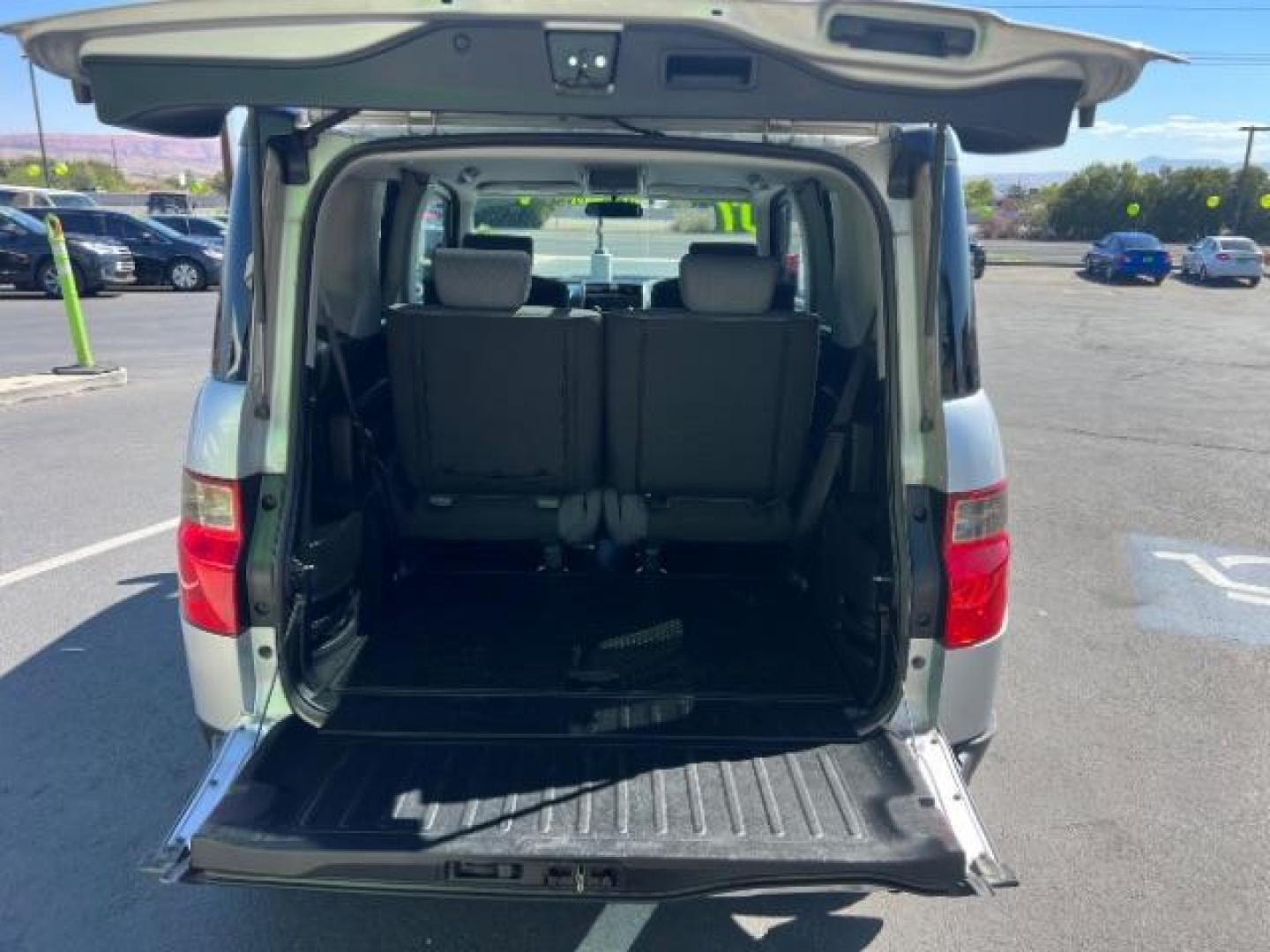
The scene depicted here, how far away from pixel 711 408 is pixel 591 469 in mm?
533

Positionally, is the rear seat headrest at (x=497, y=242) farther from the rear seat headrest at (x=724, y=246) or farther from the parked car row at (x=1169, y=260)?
the parked car row at (x=1169, y=260)

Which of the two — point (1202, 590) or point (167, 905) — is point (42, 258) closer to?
point (167, 905)

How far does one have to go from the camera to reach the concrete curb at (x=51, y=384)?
831 cm

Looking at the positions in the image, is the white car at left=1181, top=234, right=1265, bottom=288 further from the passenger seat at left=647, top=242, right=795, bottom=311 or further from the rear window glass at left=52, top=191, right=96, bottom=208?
the rear window glass at left=52, top=191, right=96, bottom=208

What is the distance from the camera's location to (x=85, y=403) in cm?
837

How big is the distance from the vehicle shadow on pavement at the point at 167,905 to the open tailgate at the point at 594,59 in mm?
1936

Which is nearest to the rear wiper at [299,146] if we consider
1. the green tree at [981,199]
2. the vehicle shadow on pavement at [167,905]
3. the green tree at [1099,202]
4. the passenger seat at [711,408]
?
the passenger seat at [711,408]

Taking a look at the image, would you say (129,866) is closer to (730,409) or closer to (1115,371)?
(730,409)

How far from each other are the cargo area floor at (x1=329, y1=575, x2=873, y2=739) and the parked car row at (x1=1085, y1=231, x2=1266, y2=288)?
28.7m

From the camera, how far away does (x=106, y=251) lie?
16078 mm

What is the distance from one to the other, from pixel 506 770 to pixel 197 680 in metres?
0.82

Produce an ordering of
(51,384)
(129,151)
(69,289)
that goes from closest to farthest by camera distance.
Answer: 1. (51,384)
2. (69,289)
3. (129,151)

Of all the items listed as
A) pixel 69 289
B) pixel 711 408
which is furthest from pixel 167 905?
pixel 69 289

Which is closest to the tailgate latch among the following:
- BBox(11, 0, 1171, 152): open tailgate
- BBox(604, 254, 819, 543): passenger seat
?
BBox(11, 0, 1171, 152): open tailgate
